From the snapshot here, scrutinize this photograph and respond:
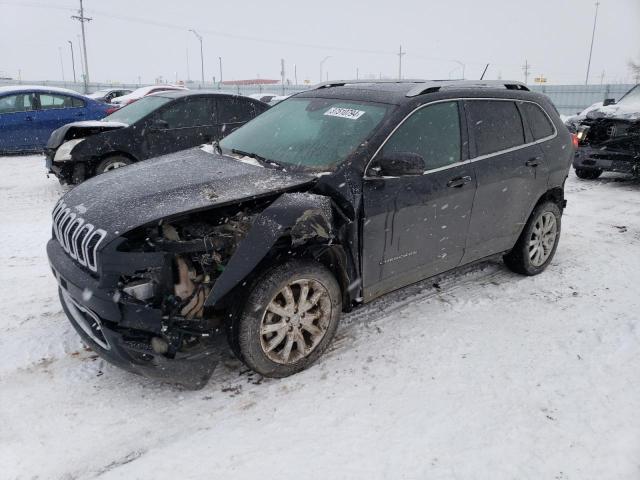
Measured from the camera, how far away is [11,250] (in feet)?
17.4

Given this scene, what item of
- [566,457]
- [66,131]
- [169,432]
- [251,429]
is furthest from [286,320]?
[66,131]

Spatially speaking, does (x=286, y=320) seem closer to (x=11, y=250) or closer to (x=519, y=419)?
(x=519, y=419)

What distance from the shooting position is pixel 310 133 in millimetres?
3789

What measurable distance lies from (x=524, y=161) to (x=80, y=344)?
3.83 meters

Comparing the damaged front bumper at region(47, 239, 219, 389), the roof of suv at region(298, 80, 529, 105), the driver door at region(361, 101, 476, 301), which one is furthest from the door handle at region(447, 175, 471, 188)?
the damaged front bumper at region(47, 239, 219, 389)

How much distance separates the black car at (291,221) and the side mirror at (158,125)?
365cm

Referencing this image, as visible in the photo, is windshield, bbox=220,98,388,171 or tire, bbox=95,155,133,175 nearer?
windshield, bbox=220,98,388,171

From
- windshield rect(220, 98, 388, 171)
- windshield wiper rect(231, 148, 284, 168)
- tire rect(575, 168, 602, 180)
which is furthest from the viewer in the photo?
tire rect(575, 168, 602, 180)

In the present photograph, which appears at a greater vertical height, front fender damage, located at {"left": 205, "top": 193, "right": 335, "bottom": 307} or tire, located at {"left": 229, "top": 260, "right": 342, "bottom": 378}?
front fender damage, located at {"left": 205, "top": 193, "right": 335, "bottom": 307}

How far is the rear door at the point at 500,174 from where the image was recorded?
4004 millimetres

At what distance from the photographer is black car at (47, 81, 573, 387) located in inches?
108

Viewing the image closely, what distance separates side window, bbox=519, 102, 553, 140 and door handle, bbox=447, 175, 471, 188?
1.18 metres

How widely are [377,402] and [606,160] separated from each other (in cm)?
795

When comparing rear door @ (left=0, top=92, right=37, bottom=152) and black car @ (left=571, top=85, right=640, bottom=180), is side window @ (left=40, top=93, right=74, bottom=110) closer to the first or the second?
rear door @ (left=0, top=92, right=37, bottom=152)
